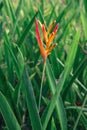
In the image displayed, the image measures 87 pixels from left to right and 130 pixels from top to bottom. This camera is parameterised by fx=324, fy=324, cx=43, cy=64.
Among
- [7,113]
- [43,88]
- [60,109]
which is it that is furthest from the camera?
[43,88]

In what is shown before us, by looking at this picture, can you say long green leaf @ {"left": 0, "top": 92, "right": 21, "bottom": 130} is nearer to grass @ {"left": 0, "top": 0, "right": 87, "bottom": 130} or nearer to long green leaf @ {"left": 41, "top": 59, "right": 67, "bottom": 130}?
grass @ {"left": 0, "top": 0, "right": 87, "bottom": 130}

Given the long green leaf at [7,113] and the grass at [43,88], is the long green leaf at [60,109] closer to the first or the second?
the grass at [43,88]

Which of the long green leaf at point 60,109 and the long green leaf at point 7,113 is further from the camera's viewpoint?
the long green leaf at point 60,109

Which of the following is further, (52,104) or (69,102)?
(69,102)

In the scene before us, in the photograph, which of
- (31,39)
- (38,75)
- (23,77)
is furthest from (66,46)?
(23,77)

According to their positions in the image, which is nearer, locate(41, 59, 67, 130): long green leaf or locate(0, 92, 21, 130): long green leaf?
locate(0, 92, 21, 130): long green leaf

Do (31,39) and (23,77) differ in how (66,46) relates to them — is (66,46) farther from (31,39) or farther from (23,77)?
(23,77)

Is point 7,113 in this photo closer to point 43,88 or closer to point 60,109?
point 60,109

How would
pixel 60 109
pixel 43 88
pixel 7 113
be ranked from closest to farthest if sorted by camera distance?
pixel 7 113 → pixel 60 109 → pixel 43 88

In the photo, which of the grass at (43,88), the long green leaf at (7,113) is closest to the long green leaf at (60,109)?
the grass at (43,88)

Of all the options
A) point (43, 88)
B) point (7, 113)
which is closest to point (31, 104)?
point (7, 113)

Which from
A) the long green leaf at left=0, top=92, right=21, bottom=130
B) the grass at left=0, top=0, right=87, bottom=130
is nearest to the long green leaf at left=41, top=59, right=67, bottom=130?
the grass at left=0, top=0, right=87, bottom=130
